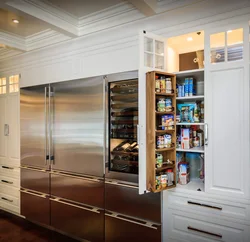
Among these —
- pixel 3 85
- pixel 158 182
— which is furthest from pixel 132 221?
pixel 3 85

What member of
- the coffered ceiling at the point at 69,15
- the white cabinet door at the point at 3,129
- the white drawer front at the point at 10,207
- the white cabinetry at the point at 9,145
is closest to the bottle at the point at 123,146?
the coffered ceiling at the point at 69,15

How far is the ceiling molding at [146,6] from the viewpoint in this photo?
2006 mm

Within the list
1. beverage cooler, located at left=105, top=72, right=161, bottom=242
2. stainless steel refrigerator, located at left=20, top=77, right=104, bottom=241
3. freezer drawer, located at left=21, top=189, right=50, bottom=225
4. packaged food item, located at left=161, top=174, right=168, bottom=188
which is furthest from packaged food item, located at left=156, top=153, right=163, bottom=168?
freezer drawer, located at left=21, top=189, right=50, bottom=225

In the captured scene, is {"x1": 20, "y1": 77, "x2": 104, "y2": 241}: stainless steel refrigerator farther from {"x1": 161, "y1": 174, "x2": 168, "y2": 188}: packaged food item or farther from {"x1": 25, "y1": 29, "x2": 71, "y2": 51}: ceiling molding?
{"x1": 161, "y1": 174, "x2": 168, "y2": 188}: packaged food item

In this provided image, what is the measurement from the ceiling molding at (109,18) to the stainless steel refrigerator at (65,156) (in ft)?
1.93

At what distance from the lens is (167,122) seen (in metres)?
2.09

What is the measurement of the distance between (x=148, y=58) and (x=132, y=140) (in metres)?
0.84

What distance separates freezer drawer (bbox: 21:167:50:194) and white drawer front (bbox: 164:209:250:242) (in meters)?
1.77

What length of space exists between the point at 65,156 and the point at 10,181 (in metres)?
1.36

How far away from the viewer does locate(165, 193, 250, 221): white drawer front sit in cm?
185

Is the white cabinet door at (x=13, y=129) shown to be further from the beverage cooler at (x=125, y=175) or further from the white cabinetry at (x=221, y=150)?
the white cabinetry at (x=221, y=150)

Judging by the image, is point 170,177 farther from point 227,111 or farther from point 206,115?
point 227,111

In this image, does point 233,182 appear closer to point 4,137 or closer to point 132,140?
point 132,140

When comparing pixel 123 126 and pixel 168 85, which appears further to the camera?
pixel 123 126
